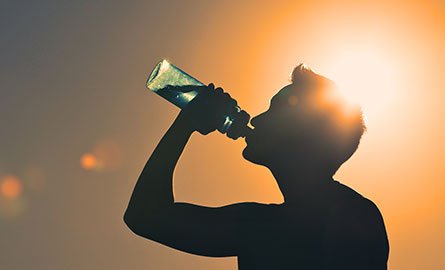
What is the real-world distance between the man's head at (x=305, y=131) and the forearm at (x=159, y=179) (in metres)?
0.35

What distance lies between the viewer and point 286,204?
2.95 metres

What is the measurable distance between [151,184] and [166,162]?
0.13 meters

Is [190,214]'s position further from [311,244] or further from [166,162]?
[311,244]

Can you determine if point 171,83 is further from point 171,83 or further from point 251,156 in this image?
point 251,156

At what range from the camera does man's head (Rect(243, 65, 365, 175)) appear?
306cm

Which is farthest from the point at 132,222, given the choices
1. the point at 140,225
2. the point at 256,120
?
the point at 256,120

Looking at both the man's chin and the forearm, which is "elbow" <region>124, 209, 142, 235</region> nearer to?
the forearm

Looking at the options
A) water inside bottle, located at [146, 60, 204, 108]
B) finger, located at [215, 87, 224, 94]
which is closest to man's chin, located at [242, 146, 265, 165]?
finger, located at [215, 87, 224, 94]

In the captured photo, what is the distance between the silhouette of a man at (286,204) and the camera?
2787mm

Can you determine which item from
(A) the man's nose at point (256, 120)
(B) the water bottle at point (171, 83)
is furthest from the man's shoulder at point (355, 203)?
(B) the water bottle at point (171, 83)

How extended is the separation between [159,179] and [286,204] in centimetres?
59

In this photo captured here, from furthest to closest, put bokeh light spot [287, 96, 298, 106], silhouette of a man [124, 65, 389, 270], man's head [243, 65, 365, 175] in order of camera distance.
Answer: bokeh light spot [287, 96, 298, 106]
man's head [243, 65, 365, 175]
silhouette of a man [124, 65, 389, 270]

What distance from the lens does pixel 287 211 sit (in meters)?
2.89

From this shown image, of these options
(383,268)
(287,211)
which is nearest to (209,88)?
(287,211)
